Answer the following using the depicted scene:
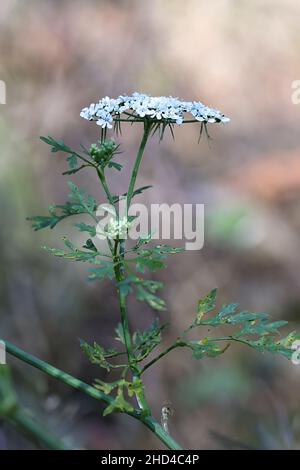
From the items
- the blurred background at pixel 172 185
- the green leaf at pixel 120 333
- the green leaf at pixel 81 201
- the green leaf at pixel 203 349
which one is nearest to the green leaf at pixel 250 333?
the green leaf at pixel 203 349

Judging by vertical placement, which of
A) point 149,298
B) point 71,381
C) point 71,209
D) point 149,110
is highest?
point 149,110

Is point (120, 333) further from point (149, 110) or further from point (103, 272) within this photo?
point (149, 110)

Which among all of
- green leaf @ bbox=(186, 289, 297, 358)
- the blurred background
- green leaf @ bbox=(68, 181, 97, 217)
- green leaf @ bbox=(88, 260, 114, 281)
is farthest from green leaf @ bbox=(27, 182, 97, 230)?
the blurred background

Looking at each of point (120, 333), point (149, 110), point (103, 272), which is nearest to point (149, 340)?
point (120, 333)

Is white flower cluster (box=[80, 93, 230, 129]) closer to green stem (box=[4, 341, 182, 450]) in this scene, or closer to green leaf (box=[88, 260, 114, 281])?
green leaf (box=[88, 260, 114, 281])

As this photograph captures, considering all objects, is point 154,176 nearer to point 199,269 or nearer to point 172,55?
point 199,269
